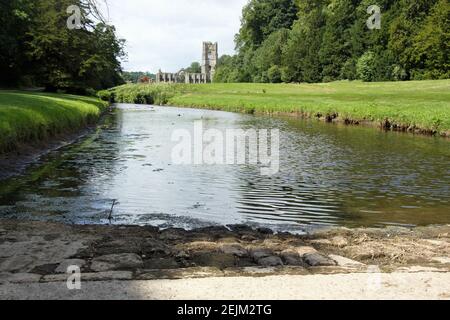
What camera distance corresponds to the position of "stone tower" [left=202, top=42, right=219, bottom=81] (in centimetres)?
19338

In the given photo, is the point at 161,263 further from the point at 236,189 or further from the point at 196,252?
the point at 236,189

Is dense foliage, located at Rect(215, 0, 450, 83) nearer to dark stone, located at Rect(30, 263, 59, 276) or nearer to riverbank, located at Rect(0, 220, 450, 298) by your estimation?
riverbank, located at Rect(0, 220, 450, 298)

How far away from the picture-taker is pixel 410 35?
220ft

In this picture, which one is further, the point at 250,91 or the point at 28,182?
the point at 250,91

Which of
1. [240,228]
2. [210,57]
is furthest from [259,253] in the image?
[210,57]

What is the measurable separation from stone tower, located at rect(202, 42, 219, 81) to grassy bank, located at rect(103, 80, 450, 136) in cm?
10840

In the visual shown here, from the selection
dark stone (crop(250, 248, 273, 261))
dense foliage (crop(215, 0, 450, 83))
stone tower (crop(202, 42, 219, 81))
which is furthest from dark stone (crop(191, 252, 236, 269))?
stone tower (crop(202, 42, 219, 81))

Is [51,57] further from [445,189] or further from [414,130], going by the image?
[445,189]

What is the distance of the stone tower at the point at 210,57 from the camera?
634 feet

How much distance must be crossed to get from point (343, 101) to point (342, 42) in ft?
130

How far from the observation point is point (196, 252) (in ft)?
22.4

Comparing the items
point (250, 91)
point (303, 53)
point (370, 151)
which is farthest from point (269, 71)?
point (370, 151)

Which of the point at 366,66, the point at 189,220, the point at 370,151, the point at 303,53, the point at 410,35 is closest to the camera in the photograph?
the point at 189,220

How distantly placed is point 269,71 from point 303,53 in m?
8.97
